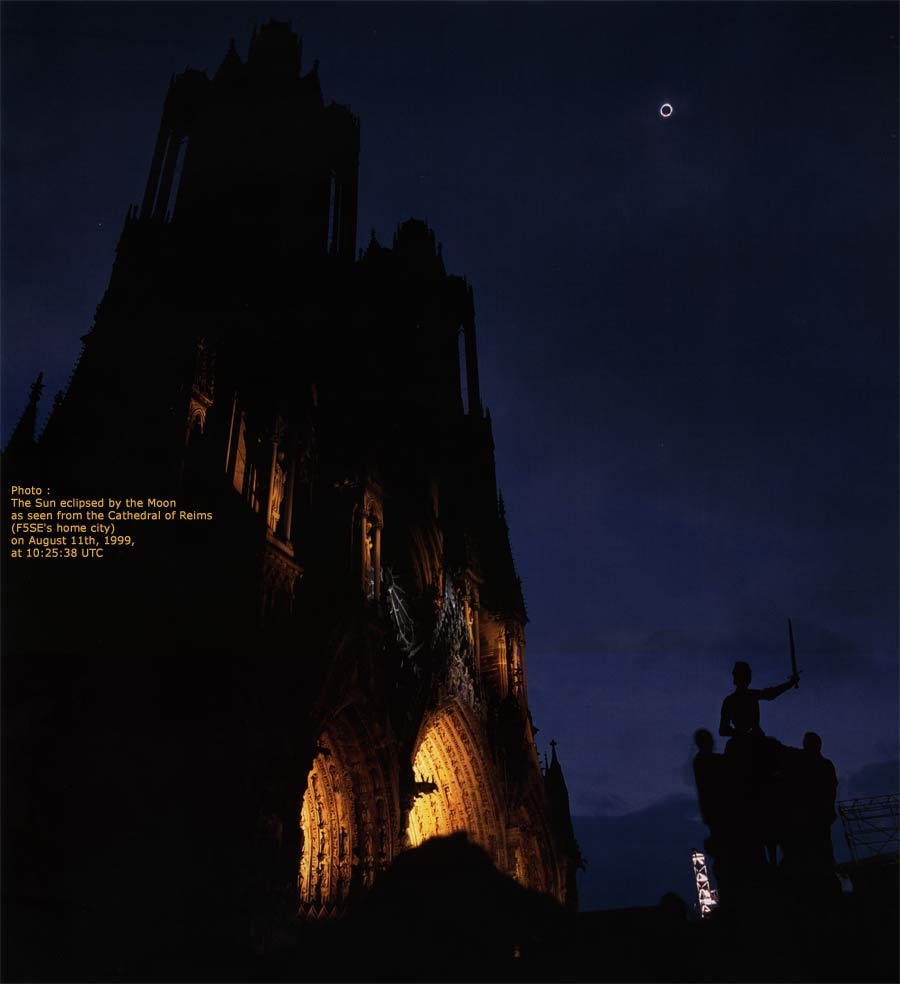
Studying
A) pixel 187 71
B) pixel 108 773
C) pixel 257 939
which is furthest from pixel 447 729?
pixel 187 71

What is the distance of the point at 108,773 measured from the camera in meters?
15.7

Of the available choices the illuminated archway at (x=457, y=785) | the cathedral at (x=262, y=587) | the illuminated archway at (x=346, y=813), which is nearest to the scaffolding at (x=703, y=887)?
the cathedral at (x=262, y=587)

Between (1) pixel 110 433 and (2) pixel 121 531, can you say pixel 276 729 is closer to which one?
(2) pixel 121 531

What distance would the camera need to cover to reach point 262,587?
20.2 metres

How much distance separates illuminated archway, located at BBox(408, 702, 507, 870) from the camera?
2819 centimetres

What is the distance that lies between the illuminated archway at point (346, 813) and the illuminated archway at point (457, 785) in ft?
16.2

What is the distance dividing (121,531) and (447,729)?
50.3 feet

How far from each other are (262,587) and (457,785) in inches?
494

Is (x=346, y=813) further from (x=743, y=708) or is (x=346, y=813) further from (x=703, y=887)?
(x=703, y=887)

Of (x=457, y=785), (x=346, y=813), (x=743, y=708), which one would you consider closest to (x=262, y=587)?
(x=346, y=813)

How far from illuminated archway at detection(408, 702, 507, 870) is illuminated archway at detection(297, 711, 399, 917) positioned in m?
4.94

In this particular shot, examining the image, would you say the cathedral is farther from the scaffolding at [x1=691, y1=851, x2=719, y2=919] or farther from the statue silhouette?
the scaffolding at [x1=691, y1=851, x2=719, y2=919]

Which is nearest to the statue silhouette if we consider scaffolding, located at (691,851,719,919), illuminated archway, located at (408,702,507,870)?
illuminated archway, located at (408,702,507,870)

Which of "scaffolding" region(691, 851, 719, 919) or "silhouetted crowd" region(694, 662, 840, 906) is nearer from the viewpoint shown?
"silhouetted crowd" region(694, 662, 840, 906)
